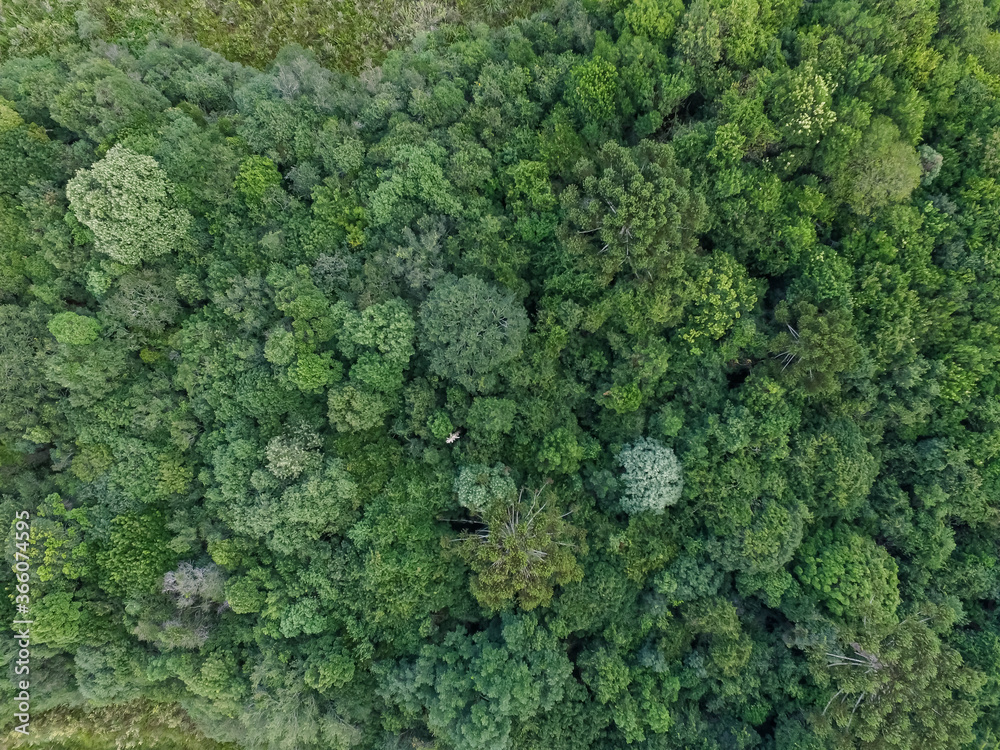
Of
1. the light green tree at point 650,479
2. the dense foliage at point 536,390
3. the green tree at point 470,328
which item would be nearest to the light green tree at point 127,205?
the dense foliage at point 536,390

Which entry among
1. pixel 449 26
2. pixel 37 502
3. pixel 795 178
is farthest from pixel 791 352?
pixel 37 502

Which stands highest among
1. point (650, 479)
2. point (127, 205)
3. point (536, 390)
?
point (127, 205)

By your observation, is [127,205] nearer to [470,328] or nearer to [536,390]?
[470,328]

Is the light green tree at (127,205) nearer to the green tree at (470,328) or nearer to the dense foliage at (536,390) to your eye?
the dense foliage at (536,390)

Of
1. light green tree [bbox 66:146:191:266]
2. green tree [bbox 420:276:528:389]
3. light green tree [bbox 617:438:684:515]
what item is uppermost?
light green tree [bbox 66:146:191:266]

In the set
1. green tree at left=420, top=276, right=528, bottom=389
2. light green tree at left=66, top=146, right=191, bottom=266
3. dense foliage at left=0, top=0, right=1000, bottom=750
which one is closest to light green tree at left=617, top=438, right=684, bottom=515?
dense foliage at left=0, top=0, right=1000, bottom=750

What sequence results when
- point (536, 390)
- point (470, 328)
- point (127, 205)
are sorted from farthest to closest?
point (536, 390) → point (127, 205) → point (470, 328)

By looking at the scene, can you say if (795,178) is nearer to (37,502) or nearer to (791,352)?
(791,352)

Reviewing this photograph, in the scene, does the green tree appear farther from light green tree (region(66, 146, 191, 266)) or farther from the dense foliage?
light green tree (region(66, 146, 191, 266))

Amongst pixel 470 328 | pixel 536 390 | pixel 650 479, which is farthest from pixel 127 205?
pixel 650 479
